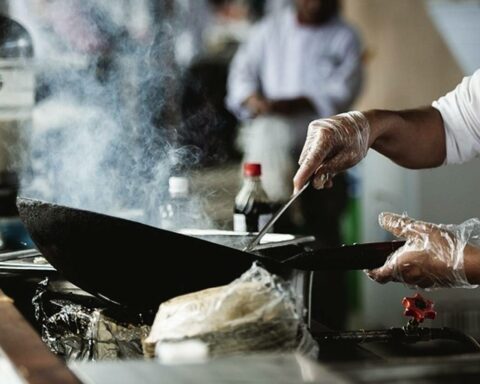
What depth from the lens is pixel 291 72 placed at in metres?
5.14

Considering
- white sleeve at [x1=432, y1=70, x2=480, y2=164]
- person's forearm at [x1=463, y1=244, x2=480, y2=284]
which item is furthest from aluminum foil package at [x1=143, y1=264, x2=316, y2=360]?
white sleeve at [x1=432, y1=70, x2=480, y2=164]

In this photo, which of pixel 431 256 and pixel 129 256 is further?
pixel 431 256

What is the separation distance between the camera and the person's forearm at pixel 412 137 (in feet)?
7.68

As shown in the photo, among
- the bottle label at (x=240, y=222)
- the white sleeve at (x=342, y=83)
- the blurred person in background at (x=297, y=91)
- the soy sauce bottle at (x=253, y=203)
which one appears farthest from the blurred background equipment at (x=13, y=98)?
the white sleeve at (x=342, y=83)

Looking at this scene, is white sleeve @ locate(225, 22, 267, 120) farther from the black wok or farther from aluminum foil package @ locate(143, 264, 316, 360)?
aluminum foil package @ locate(143, 264, 316, 360)

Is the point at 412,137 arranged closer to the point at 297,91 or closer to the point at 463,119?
the point at 463,119

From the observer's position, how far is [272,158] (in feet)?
16.2

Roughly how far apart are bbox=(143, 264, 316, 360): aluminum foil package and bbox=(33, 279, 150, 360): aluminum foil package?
210 mm

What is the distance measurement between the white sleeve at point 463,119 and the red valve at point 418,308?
3.24 ft

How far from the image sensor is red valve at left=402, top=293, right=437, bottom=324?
1.55 m

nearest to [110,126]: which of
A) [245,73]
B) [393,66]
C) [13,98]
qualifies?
[13,98]

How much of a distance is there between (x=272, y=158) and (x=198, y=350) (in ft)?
12.3

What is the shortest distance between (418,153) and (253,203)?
1.61 ft

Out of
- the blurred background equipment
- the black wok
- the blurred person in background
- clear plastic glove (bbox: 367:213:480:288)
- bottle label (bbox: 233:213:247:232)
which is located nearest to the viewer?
the black wok
